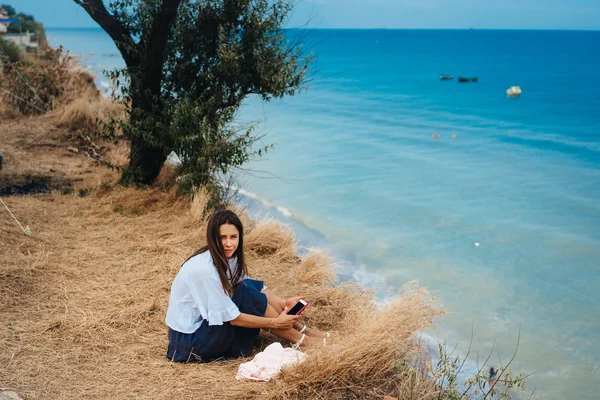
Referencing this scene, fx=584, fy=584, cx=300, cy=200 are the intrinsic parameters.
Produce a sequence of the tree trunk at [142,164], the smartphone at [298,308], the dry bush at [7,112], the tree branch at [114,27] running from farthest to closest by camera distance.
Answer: the dry bush at [7,112] < the tree trunk at [142,164] < the tree branch at [114,27] < the smartphone at [298,308]

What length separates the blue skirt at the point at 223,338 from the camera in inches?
173

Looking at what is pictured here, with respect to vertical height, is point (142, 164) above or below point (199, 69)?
below

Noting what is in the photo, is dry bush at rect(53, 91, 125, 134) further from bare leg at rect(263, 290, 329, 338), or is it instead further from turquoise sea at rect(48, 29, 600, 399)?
bare leg at rect(263, 290, 329, 338)

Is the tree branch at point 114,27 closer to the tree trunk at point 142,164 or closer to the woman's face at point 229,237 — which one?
the tree trunk at point 142,164

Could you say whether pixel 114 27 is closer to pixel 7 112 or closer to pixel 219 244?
pixel 219 244

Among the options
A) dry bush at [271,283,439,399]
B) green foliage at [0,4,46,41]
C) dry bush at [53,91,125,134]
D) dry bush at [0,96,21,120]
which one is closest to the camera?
dry bush at [271,283,439,399]

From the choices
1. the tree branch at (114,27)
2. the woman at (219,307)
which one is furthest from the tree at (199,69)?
the woman at (219,307)

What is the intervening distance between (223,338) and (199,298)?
0.40m

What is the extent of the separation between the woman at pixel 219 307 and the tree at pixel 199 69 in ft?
13.0

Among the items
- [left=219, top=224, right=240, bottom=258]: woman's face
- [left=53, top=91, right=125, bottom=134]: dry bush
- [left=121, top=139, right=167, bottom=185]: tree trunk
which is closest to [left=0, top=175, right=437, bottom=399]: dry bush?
[left=121, top=139, right=167, bottom=185]: tree trunk

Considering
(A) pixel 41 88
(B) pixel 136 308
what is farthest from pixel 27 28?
(B) pixel 136 308

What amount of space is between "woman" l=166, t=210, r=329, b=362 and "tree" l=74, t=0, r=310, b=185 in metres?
3.95

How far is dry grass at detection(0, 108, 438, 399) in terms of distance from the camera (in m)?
4.12

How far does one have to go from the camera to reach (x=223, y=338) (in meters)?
4.44
